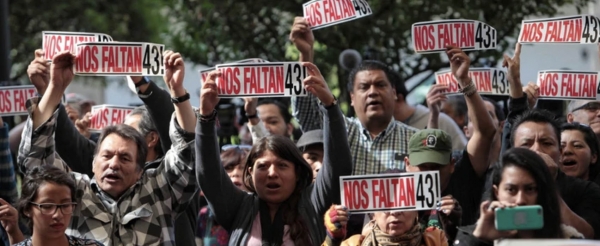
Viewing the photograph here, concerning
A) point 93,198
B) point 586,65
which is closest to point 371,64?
point 93,198

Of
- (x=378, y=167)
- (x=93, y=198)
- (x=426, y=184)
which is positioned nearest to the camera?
(x=426, y=184)

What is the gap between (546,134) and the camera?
7.49 metres

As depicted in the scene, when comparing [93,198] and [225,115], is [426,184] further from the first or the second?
[225,115]

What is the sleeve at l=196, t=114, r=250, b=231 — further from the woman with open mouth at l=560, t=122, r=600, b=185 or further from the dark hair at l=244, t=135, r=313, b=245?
the woman with open mouth at l=560, t=122, r=600, b=185

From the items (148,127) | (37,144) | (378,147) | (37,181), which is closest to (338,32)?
(378,147)

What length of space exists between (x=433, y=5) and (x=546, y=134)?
4.20 m

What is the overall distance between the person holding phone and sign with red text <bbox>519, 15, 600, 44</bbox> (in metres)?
2.67

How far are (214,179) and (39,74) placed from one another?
1.32 metres

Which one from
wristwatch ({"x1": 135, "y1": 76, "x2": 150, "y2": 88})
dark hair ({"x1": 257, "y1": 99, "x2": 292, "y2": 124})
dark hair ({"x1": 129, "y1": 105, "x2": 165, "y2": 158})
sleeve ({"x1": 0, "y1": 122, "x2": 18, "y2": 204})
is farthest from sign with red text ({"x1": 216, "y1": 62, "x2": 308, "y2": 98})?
dark hair ({"x1": 257, "y1": 99, "x2": 292, "y2": 124})

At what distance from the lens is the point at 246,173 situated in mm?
7426

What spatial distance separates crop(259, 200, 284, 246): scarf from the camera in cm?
712

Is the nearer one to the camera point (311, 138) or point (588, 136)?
point (588, 136)

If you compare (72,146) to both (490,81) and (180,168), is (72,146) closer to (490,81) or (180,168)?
(180,168)

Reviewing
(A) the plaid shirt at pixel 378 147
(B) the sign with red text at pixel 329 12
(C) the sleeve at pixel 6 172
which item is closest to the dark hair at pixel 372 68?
(A) the plaid shirt at pixel 378 147
